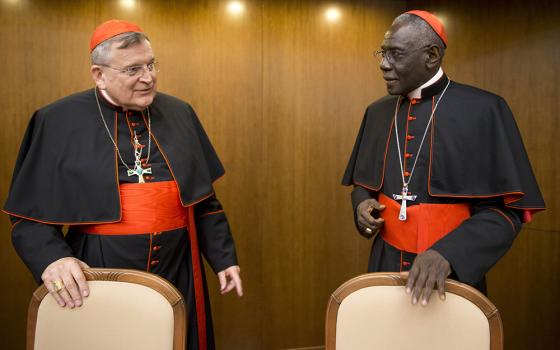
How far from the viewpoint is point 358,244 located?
3.90 metres

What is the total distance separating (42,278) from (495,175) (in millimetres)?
1670

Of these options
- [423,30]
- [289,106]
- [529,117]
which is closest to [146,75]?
[423,30]

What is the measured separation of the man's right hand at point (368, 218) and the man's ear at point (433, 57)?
1.95 ft

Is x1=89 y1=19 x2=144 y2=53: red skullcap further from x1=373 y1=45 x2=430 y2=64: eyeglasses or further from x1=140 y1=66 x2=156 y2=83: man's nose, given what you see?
x1=373 y1=45 x2=430 y2=64: eyeglasses

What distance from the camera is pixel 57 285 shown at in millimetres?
1566

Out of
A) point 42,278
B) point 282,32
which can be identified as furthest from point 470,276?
point 282,32

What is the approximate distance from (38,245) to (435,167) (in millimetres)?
1537

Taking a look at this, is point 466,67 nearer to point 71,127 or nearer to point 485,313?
point 485,313

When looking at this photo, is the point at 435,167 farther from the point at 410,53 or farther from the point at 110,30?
the point at 110,30

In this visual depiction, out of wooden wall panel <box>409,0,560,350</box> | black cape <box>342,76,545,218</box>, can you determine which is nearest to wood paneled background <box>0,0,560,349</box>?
wooden wall panel <box>409,0,560,350</box>

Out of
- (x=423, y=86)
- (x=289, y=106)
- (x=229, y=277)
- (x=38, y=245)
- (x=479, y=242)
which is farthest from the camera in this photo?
(x=289, y=106)

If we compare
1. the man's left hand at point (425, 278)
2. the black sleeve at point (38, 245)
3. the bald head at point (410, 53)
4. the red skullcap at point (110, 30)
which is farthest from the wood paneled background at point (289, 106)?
the man's left hand at point (425, 278)

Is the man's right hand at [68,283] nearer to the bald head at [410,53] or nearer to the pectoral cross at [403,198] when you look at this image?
the pectoral cross at [403,198]

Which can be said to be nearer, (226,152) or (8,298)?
(8,298)
